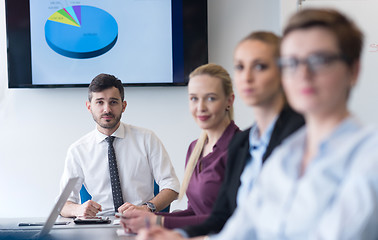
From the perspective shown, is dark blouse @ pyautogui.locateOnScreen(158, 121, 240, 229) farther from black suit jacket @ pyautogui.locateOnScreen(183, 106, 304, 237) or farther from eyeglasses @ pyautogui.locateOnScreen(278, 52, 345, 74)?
eyeglasses @ pyautogui.locateOnScreen(278, 52, 345, 74)

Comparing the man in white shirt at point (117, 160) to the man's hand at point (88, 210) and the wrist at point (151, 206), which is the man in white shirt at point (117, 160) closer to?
the wrist at point (151, 206)

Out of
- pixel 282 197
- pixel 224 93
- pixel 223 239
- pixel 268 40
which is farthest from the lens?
pixel 224 93

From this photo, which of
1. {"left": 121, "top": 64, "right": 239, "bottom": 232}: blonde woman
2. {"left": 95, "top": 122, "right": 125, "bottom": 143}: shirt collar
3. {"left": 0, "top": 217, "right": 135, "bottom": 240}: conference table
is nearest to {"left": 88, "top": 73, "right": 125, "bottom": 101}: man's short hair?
{"left": 95, "top": 122, "right": 125, "bottom": 143}: shirt collar

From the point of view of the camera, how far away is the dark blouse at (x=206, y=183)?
1.85 m

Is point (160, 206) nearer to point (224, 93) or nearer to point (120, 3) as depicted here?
point (224, 93)

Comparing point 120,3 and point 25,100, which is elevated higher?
point 120,3

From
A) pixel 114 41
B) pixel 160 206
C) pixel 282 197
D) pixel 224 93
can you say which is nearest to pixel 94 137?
pixel 160 206

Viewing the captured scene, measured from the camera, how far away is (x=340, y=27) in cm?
93

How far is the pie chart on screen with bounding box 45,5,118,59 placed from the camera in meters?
3.70

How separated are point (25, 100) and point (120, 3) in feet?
3.53

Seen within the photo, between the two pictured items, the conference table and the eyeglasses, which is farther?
the conference table

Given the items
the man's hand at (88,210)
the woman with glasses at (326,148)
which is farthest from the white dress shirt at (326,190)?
the man's hand at (88,210)

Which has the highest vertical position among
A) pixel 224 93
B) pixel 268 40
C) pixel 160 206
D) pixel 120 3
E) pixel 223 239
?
pixel 120 3

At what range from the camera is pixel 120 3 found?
3674 mm
